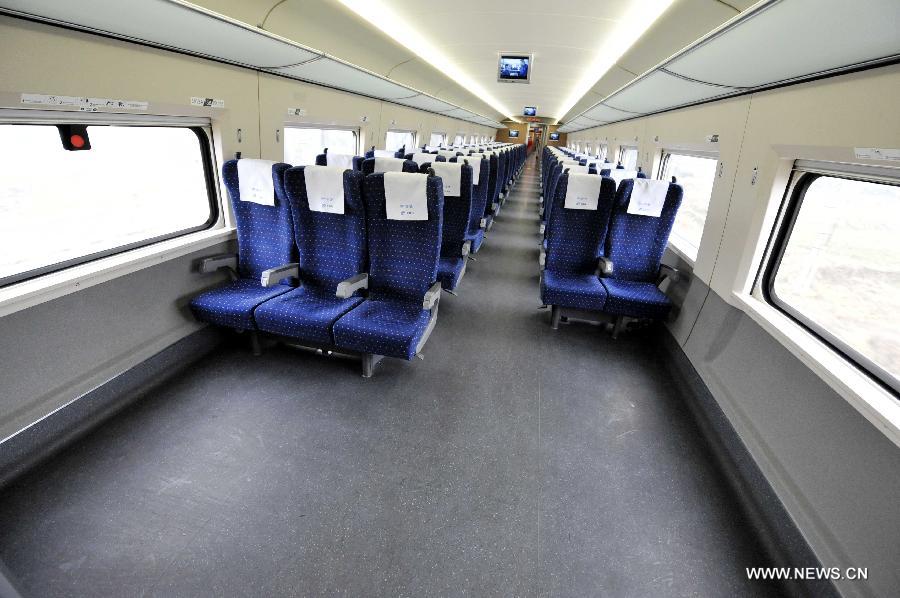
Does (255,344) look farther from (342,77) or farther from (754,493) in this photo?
(754,493)

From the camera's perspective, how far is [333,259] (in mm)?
3379

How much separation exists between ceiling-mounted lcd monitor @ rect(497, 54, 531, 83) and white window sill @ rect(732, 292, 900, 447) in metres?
5.23

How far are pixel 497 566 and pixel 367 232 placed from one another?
2.38 m

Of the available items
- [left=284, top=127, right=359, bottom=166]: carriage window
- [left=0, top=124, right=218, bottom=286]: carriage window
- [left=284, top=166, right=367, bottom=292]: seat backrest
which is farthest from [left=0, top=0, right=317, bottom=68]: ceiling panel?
[left=284, top=127, right=359, bottom=166]: carriage window

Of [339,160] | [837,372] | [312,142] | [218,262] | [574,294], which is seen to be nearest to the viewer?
[837,372]

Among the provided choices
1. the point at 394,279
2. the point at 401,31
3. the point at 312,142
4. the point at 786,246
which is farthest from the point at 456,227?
the point at 312,142

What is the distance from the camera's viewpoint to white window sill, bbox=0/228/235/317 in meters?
2.17

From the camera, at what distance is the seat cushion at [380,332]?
2729 mm

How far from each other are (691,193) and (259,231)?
17.2 feet

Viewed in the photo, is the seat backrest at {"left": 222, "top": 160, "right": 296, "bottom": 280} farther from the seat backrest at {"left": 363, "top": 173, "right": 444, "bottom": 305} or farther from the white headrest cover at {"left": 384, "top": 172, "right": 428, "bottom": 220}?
the white headrest cover at {"left": 384, "top": 172, "right": 428, "bottom": 220}

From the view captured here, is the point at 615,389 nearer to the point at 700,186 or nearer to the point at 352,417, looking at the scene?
the point at 352,417

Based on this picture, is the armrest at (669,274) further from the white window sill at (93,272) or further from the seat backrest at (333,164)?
the white window sill at (93,272)

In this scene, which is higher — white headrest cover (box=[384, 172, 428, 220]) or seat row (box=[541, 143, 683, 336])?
white headrest cover (box=[384, 172, 428, 220])

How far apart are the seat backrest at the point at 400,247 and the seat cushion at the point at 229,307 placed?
33.4 inches
